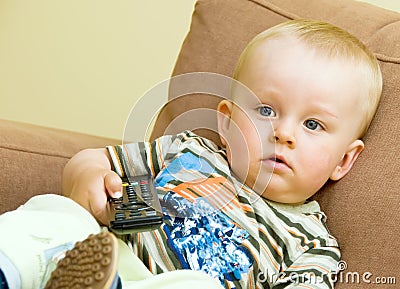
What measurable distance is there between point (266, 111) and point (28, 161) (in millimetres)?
371

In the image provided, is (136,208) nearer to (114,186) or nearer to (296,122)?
(114,186)

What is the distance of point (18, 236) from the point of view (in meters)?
0.81

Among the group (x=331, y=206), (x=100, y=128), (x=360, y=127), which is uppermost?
(x=360, y=127)

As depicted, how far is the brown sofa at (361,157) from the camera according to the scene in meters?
1.04

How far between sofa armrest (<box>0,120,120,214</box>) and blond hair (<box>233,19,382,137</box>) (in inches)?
12.9

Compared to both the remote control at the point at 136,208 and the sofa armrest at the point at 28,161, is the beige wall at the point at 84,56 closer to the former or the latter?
the sofa armrest at the point at 28,161

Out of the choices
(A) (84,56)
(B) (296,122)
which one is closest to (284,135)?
(B) (296,122)

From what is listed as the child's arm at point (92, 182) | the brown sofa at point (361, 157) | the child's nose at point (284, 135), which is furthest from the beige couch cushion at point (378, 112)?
the child's arm at point (92, 182)

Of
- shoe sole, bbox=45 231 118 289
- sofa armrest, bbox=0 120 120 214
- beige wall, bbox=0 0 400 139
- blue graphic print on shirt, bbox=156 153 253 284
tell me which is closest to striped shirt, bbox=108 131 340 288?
blue graphic print on shirt, bbox=156 153 253 284

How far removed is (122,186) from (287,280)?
0.84ft

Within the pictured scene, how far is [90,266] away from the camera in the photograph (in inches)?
28.0

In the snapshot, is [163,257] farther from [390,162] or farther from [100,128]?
[100,128]

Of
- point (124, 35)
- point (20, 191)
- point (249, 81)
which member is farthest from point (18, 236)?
point (124, 35)

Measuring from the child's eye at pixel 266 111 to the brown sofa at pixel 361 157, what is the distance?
14cm
